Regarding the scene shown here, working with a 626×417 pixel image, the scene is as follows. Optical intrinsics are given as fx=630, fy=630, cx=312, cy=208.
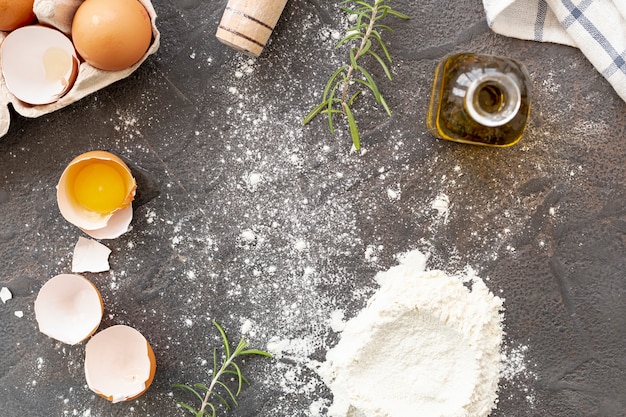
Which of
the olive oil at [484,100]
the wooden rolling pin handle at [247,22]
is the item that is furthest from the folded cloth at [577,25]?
the wooden rolling pin handle at [247,22]

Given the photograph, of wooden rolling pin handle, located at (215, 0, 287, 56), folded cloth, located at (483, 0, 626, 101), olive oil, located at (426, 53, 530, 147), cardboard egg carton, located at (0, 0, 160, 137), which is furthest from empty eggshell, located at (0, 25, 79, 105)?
folded cloth, located at (483, 0, 626, 101)

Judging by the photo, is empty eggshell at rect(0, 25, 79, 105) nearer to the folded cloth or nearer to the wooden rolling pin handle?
the wooden rolling pin handle

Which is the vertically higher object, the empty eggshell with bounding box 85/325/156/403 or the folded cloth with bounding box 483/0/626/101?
the folded cloth with bounding box 483/0/626/101

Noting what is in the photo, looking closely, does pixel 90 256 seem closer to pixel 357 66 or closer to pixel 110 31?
pixel 110 31

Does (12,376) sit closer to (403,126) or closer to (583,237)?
(403,126)

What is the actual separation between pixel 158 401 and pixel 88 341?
17 centimetres

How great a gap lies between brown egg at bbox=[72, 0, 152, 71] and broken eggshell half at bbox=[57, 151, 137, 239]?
0.60ft

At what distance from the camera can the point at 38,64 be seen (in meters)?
1.07

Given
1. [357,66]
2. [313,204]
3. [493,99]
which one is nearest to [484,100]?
[493,99]

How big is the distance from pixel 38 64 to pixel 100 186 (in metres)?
0.23

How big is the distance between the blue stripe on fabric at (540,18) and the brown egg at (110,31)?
667 mm

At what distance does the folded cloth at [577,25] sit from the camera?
1.08m

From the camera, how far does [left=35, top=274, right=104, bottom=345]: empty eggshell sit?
109 cm

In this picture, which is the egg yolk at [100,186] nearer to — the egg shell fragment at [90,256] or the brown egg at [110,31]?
the egg shell fragment at [90,256]
